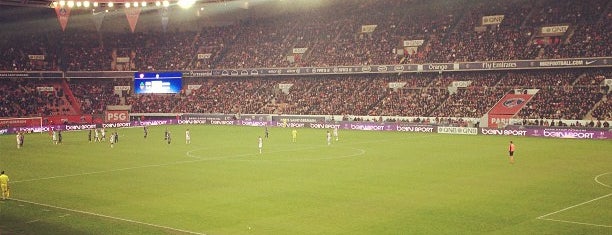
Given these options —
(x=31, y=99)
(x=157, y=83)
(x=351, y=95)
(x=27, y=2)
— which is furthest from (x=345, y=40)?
(x=31, y=99)

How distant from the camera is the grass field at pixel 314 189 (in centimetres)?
2047

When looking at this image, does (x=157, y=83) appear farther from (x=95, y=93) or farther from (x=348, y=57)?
(x=348, y=57)

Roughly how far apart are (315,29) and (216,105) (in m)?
17.5

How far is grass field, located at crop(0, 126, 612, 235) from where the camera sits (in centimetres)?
2047

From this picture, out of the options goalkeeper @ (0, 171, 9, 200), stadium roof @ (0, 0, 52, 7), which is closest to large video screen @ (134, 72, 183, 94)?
stadium roof @ (0, 0, 52, 7)

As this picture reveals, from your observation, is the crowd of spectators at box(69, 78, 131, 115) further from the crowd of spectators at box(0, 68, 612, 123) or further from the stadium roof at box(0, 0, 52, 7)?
the stadium roof at box(0, 0, 52, 7)

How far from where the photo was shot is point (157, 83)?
3273 inches

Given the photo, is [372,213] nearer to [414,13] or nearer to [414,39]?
[414,39]

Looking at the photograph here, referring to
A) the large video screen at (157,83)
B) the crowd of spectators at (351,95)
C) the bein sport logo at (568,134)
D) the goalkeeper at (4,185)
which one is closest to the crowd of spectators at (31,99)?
the crowd of spectators at (351,95)

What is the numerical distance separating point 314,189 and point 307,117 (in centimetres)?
4437

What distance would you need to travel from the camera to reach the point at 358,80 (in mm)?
76938

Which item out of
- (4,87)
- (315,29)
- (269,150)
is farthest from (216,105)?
(269,150)

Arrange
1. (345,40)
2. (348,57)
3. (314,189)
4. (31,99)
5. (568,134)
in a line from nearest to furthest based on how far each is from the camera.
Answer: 1. (314,189)
2. (568,134)
3. (348,57)
4. (31,99)
5. (345,40)

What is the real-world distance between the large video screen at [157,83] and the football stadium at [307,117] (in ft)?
0.63
